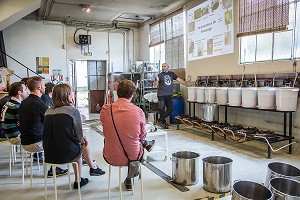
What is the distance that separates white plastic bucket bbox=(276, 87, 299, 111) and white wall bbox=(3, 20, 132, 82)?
24.5 ft

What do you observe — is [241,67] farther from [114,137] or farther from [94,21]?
[94,21]

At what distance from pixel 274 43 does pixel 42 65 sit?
7722 mm

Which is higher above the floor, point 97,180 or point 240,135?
point 240,135

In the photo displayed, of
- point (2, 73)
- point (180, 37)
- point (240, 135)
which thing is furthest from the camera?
point (180, 37)

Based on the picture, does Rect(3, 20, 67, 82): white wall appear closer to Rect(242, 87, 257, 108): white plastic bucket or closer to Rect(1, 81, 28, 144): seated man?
Rect(1, 81, 28, 144): seated man

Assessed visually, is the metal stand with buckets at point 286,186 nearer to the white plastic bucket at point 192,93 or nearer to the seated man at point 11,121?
the seated man at point 11,121

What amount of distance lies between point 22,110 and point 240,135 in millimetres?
3512

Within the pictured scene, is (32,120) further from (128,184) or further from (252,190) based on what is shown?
(252,190)

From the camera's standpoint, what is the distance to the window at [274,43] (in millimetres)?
4477

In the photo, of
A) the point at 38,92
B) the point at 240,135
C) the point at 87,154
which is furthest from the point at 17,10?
the point at 240,135

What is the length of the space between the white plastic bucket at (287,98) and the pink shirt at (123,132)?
108 inches

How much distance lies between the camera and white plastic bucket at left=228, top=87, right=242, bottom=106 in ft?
16.4

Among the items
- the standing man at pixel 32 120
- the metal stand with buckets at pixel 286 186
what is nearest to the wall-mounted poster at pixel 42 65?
the standing man at pixel 32 120

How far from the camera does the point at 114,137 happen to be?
2463 millimetres
